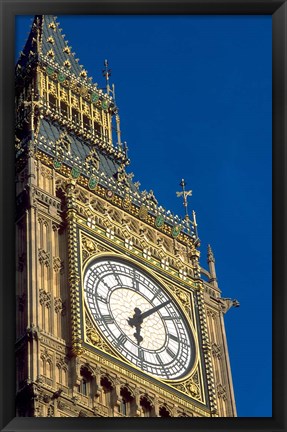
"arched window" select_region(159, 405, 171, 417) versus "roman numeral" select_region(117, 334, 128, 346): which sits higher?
"roman numeral" select_region(117, 334, 128, 346)

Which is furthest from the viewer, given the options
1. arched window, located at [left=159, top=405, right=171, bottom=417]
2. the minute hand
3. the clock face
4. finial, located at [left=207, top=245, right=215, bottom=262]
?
finial, located at [left=207, top=245, right=215, bottom=262]

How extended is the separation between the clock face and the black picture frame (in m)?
10.6

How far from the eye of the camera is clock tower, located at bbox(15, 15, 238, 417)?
32.9m

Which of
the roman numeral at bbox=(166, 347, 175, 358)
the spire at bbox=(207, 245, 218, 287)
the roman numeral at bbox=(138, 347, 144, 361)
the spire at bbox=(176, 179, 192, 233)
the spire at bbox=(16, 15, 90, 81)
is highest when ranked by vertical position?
the spire at bbox=(16, 15, 90, 81)

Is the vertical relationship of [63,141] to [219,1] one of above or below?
above

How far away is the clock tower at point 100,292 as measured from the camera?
32.9 m

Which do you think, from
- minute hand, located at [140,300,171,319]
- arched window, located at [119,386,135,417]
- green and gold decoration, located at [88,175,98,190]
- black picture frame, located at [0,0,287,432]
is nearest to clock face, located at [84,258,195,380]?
minute hand, located at [140,300,171,319]

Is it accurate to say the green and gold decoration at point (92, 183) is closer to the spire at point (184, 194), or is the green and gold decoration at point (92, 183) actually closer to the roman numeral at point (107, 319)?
the spire at point (184, 194)

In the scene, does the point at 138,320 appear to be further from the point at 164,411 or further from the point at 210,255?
the point at 210,255

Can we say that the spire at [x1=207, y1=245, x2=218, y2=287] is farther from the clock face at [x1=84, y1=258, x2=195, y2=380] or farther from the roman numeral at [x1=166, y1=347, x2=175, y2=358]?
the roman numeral at [x1=166, y1=347, x2=175, y2=358]
